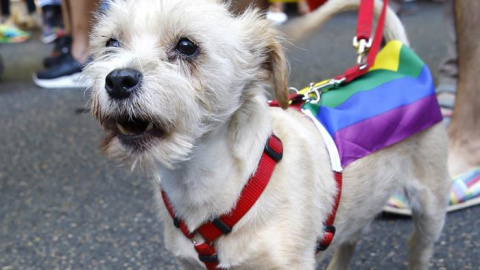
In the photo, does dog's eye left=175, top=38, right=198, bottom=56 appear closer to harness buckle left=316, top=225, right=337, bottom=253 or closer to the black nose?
the black nose

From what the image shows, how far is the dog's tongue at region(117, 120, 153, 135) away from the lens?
5.84 feet

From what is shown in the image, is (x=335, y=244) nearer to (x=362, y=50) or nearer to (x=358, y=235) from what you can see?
(x=358, y=235)

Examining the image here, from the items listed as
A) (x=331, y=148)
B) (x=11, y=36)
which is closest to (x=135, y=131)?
(x=331, y=148)

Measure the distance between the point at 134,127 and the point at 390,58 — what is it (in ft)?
3.89

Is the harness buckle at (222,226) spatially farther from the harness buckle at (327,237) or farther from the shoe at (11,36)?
the shoe at (11,36)

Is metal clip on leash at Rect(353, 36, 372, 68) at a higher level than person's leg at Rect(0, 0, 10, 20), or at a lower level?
higher

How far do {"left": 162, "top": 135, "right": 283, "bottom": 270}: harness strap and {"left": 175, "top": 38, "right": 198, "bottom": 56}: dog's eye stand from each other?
1.28 ft

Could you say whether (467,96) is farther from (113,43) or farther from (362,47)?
(113,43)

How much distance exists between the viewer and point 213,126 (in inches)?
75.3

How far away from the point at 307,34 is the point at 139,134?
0.98 metres

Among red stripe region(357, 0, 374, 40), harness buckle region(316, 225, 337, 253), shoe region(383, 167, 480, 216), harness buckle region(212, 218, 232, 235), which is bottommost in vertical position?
shoe region(383, 167, 480, 216)

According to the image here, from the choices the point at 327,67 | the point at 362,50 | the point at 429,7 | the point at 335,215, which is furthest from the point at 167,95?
the point at 429,7

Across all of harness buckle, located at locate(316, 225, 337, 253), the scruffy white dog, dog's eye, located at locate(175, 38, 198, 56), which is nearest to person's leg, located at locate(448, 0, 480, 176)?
the scruffy white dog

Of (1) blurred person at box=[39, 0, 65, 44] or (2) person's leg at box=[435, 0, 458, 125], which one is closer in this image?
(2) person's leg at box=[435, 0, 458, 125]
